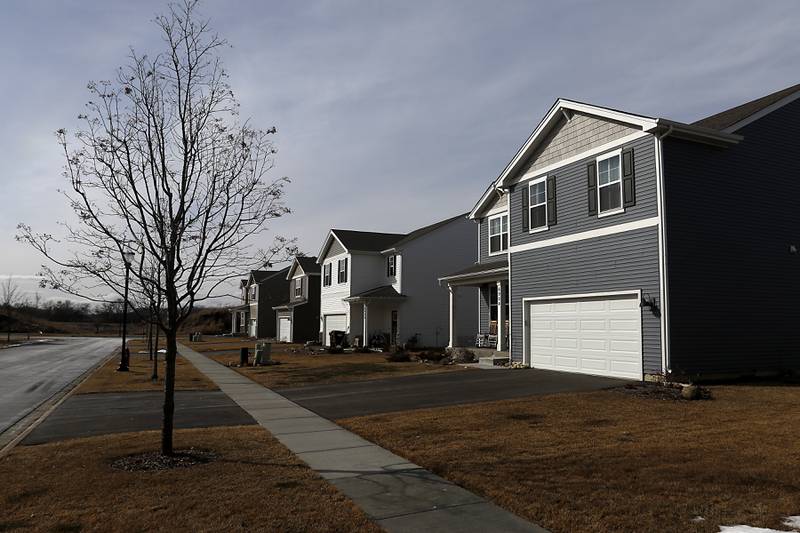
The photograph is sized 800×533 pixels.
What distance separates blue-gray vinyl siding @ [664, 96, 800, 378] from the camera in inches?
563

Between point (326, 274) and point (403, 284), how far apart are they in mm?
9350

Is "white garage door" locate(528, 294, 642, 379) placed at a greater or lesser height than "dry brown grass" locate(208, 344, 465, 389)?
greater

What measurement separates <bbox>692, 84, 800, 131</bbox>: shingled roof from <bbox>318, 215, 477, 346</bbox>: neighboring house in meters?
16.4

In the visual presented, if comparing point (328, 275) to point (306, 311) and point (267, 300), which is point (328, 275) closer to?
point (306, 311)

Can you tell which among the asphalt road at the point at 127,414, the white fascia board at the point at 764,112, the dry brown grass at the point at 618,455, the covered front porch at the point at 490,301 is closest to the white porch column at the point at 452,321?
the covered front porch at the point at 490,301

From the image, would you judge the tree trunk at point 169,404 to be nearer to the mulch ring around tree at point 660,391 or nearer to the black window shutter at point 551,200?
the mulch ring around tree at point 660,391

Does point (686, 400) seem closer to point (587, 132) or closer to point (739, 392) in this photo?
point (739, 392)

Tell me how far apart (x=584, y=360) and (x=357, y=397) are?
21.3ft

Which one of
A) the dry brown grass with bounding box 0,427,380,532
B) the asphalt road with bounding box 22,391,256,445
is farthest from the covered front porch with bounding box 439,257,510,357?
the dry brown grass with bounding box 0,427,380,532

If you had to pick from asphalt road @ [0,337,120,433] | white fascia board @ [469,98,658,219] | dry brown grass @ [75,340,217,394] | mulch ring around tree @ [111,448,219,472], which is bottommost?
asphalt road @ [0,337,120,433]

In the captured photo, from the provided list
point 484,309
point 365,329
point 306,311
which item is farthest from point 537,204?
point 306,311

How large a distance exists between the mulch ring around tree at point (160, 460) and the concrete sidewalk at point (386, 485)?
Result: 4.23ft

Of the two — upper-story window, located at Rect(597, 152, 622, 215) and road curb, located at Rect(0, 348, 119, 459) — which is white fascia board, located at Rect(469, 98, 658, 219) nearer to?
upper-story window, located at Rect(597, 152, 622, 215)

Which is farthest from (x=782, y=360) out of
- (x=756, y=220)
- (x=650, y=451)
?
(x=650, y=451)
